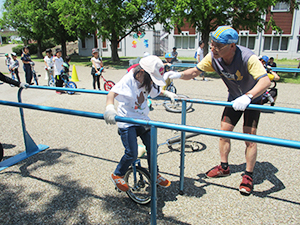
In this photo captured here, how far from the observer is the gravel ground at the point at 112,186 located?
2.52 metres

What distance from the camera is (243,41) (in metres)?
29.6

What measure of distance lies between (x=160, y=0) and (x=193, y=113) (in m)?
10.4

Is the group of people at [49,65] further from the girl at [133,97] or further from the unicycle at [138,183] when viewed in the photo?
the girl at [133,97]

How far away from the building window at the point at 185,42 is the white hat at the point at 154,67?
30927mm

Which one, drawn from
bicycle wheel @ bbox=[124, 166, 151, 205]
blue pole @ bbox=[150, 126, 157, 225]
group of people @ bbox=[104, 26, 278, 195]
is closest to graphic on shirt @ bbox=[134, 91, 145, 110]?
group of people @ bbox=[104, 26, 278, 195]

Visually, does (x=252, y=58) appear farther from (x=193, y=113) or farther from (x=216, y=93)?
(x=216, y=93)

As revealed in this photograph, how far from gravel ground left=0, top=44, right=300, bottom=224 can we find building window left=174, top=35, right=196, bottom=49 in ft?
91.9

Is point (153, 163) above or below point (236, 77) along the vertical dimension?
below

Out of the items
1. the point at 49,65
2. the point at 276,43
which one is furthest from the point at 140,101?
the point at 276,43

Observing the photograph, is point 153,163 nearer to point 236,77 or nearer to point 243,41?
point 236,77

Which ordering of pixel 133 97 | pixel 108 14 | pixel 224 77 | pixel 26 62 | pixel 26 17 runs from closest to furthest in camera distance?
pixel 133 97 < pixel 224 77 < pixel 26 62 < pixel 108 14 < pixel 26 17

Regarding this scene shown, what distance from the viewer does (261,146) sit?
4242 millimetres

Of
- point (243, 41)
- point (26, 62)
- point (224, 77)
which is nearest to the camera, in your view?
point (224, 77)

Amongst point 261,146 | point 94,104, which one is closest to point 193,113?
point 261,146
